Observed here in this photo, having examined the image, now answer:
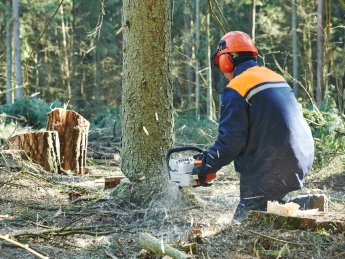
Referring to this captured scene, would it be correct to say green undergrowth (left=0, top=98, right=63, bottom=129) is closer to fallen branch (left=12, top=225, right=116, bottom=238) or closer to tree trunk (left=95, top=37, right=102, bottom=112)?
fallen branch (left=12, top=225, right=116, bottom=238)

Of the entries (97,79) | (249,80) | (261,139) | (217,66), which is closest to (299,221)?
(261,139)

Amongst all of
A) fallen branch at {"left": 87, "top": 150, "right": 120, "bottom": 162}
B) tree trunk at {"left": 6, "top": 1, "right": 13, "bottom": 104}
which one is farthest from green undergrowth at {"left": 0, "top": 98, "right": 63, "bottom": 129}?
tree trunk at {"left": 6, "top": 1, "right": 13, "bottom": 104}

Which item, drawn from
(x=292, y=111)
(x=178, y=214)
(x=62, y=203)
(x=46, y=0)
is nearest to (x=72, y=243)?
(x=178, y=214)

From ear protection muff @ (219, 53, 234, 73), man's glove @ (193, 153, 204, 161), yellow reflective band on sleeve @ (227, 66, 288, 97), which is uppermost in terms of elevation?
ear protection muff @ (219, 53, 234, 73)

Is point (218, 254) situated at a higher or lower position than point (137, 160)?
lower

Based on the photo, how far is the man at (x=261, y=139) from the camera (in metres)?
4.52

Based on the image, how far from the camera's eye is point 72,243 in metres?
4.16

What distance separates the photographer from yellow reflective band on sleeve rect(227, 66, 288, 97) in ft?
15.0

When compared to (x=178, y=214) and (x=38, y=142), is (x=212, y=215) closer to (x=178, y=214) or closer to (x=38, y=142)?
(x=178, y=214)

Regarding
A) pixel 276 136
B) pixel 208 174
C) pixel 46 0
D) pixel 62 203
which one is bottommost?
pixel 62 203

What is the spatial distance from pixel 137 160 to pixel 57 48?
24.9 metres

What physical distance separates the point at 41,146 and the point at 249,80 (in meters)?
4.13

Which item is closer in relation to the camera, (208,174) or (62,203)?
(208,174)

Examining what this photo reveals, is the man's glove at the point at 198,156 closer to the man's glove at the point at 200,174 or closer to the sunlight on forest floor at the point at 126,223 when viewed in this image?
the man's glove at the point at 200,174
